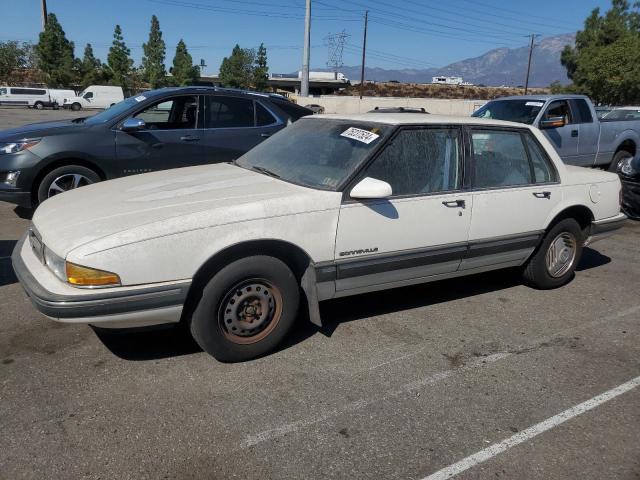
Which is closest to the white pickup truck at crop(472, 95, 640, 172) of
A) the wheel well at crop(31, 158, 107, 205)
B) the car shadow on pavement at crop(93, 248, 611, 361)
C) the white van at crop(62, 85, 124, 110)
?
the car shadow on pavement at crop(93, 248, 611, 361)

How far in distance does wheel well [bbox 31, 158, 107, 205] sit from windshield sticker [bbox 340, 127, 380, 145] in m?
3.70

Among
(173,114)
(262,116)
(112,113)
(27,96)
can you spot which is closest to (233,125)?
(262,116)

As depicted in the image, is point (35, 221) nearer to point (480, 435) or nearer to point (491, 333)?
point (480, 435)

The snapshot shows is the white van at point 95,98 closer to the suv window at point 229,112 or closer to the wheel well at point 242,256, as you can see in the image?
the suv window at point 229,112

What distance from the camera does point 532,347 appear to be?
152 inches

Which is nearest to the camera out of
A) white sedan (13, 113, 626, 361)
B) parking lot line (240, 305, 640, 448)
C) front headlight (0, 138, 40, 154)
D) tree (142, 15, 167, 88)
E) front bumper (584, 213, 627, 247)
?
parking lot line (240, 305, 640, 448)

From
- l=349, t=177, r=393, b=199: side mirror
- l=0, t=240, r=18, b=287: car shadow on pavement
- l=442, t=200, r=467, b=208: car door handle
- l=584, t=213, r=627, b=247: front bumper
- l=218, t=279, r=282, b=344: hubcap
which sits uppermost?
l=349, t=177, r=393, b=199: side mirror

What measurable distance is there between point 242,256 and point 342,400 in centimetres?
105

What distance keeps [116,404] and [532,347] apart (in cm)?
282

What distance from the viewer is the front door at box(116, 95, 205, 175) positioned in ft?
21.3

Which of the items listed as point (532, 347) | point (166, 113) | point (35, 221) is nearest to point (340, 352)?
point (532, 347)

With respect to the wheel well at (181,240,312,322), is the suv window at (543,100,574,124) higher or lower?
higher

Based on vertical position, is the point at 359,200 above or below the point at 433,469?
above

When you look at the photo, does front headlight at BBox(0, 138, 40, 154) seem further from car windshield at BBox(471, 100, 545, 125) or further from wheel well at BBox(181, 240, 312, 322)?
car windshield at BBox(471, 100, 545, 125)
